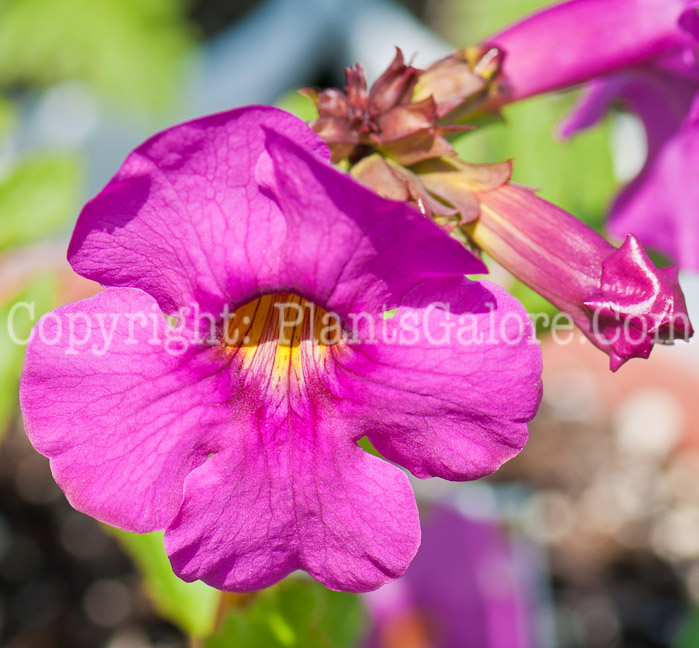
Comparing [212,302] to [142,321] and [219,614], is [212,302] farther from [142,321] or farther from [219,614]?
[219,614]

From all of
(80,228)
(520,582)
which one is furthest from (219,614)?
(520,582)

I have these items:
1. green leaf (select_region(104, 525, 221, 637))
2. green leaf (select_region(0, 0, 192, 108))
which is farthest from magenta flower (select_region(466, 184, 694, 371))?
green leaf (select_region(0, 0, 192, 108))

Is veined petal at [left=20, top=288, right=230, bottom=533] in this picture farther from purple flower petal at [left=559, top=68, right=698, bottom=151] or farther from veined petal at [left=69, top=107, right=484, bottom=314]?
purple flower petal at [left=559, top=68, right=698, bottom=151]

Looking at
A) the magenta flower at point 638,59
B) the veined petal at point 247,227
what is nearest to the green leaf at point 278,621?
the veined petal at point 247,227

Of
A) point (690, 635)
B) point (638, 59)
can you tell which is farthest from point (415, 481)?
point (638, 59)

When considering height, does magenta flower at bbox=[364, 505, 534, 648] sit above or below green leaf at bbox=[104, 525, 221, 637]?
below

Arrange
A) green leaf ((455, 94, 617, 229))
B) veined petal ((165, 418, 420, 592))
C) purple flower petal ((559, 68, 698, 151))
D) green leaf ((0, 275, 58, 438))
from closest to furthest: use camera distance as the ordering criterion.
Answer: veined petal ((165, 418, 420, 592)) < purple flower petal ((559, 68, 698, 151)) < green leaf ((0, 275, 58, 438)) < green leaf ((455, 94, 617, 229))

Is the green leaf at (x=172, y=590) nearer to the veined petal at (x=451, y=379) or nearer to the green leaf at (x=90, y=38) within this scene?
the veined petal at (x=451, y=379)
